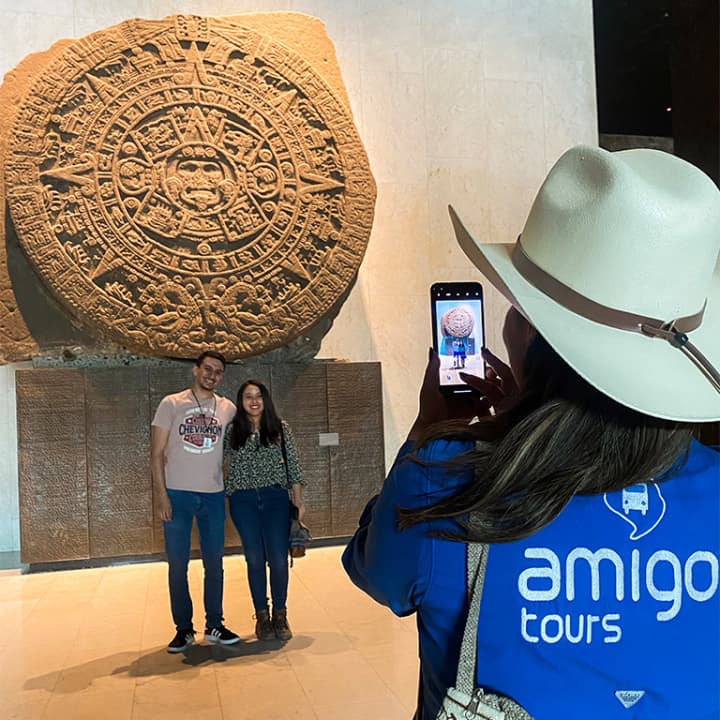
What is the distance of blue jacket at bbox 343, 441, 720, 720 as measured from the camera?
2.93 ft

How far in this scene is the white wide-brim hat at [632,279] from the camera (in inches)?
36.2

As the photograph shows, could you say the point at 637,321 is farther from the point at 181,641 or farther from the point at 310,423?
the point at 310,423

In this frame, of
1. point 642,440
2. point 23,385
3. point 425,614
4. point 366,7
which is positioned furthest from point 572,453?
point 366,7

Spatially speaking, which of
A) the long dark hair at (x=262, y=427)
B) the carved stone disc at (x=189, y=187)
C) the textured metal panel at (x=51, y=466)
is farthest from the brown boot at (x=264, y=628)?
the carved stone disc at (x=189, y=187)

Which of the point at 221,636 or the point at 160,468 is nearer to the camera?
Result: the point at 221,636

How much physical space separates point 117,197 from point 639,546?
5.26 metres

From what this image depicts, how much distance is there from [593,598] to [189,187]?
17.3 ft

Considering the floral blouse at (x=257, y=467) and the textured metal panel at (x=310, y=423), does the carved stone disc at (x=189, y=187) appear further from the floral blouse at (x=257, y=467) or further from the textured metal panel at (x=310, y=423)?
the floral blouse at (x=257, y=467)

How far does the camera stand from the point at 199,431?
393 cm

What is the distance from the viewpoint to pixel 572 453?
907 mm

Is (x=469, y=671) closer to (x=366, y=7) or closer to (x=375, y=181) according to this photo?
(x=375, y=181)

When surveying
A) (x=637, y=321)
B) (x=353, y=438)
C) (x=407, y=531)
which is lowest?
(x=353, y=438)

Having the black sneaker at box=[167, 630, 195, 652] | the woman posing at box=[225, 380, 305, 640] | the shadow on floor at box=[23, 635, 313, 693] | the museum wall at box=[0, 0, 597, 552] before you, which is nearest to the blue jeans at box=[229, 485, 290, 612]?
the woman posing at box=[225, 380, 305, 640]

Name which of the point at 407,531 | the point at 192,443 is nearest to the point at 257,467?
the point at 192,443
